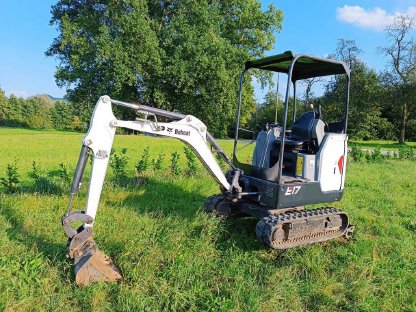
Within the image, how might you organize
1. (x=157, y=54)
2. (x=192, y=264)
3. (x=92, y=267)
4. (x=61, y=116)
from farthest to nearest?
(x=61, y=116), (x=157, y=54), (x=192, y=264), (x=92, y=267)

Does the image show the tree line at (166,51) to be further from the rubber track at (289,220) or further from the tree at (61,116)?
the tree at (61,116)

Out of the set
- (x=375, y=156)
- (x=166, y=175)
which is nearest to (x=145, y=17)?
(x=375, y=156)

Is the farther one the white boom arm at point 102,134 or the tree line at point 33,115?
the tree line at point 33,115

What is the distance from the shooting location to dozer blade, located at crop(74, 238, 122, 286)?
3918mm

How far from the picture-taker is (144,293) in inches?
154

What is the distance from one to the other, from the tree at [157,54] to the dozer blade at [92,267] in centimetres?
1907

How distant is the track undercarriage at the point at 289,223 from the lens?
4.81 m

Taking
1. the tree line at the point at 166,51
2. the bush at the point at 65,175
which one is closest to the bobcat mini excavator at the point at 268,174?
the bush at the point at 65,175

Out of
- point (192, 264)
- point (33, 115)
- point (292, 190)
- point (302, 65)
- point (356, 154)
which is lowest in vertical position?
point (192, 264)

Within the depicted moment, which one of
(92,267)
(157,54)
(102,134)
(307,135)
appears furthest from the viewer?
(157,54)

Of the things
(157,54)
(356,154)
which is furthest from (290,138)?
(157,54)

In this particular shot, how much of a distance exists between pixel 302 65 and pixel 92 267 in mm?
4306

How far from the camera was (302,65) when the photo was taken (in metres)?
6.13

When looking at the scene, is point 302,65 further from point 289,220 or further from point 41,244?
point 41,244
